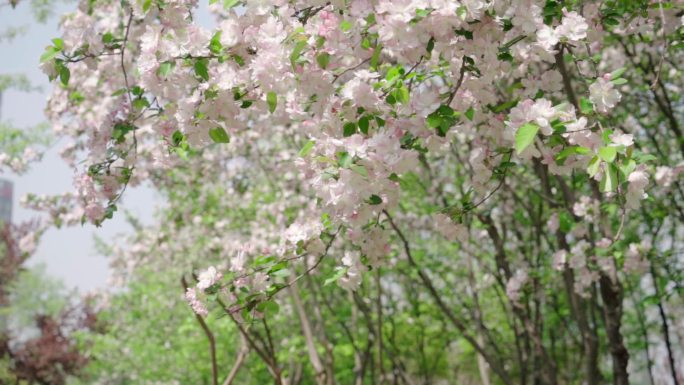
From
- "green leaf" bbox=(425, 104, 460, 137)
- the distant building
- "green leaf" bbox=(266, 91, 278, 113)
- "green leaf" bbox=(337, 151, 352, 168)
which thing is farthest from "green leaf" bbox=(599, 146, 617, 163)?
the distant building

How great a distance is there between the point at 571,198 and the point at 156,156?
2.77 m

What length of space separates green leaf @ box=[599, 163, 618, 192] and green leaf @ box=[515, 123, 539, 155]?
8.1 inches

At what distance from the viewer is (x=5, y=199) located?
Answer: 3440 inches

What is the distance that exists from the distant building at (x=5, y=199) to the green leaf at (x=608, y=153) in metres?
94.0

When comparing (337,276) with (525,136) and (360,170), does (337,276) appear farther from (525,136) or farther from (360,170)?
(525,136)

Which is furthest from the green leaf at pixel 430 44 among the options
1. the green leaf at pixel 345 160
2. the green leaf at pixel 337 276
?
the green leaf at pixel 337 276

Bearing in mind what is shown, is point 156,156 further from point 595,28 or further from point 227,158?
point 227,158

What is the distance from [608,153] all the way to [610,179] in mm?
64

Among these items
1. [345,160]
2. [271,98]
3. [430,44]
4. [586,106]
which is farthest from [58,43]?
[586,106]

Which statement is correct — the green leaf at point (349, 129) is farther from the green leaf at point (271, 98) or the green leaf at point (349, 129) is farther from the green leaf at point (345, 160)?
the green leaf at point (271, 98)

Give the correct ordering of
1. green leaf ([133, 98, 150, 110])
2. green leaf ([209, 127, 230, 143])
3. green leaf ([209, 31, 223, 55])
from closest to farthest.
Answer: green leaf ([209, 31, 223, 55])
green leaf ([209, 127, 230, 143])
green leaf ([133, 98, 150, 110])

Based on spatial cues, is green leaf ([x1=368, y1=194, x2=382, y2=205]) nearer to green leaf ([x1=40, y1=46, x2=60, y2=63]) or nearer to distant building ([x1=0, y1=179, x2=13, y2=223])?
green leaf ([x1=40, y1=46, x2=60, y2=63])

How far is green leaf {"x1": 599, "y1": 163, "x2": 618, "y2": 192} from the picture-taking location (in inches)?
64.7

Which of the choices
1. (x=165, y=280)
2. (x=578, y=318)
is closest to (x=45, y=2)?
(x=578, y=318)
